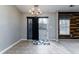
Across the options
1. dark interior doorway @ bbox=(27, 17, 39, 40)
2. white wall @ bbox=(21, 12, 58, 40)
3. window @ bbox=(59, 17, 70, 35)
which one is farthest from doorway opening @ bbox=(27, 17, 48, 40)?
window @ bbox=(59, 17, 70, 35)

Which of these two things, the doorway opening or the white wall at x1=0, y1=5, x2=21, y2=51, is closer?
the white wall at x1=0, y1=5, x2=21, y2=51

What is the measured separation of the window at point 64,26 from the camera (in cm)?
1064

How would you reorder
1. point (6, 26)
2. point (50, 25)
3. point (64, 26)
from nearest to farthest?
point (6, 26)
point (50, 25)
point (64, 26)

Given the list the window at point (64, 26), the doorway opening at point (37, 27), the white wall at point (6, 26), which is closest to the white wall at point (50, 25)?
the doorway opening at point (37, 27)

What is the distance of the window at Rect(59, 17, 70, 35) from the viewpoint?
10643 mm

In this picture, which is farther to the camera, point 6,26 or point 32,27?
point 32,27

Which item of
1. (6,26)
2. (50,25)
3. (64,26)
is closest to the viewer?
(6,26)

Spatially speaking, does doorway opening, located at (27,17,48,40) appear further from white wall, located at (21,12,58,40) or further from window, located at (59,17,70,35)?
window, located at (59,17,70,35)

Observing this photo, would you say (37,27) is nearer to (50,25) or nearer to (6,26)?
(50,25)

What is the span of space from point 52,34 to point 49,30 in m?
0.39

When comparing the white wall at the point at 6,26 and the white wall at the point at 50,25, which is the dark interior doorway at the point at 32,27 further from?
the white wall at the point at 6,26

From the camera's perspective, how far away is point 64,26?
10.7 metres

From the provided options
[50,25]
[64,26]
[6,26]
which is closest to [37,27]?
[50,25]
